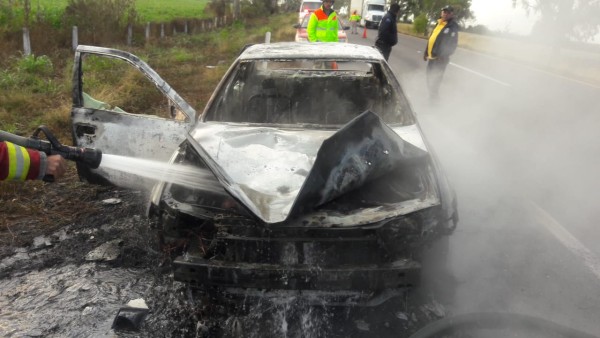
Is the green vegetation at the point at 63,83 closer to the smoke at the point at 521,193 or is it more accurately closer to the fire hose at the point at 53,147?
the fire hose at the point at 53,147

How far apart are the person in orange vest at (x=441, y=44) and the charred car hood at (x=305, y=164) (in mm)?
5389

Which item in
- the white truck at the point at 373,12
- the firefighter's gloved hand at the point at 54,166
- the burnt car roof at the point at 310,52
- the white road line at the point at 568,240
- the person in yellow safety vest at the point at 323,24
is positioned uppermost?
the white truck at the point at 373,12

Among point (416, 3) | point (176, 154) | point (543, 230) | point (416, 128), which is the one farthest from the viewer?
point (416, 3)

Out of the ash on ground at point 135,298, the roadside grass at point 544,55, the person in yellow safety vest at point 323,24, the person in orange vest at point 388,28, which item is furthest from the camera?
the roadside grass at point 544,55

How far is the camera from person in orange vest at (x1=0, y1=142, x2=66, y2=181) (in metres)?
2.11

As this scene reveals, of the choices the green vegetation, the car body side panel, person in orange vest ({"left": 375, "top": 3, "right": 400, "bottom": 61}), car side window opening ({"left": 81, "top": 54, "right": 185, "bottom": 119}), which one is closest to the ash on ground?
the car body side panel

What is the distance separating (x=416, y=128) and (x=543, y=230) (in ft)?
5.32

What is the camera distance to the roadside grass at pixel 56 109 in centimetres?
392

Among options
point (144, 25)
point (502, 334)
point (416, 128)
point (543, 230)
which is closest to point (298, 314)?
point (502, 334)

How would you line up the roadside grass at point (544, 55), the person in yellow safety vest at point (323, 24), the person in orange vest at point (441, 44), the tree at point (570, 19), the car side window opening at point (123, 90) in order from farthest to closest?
the tree at point (570, 19) → the roadside grass at point (544, 55) → the person in yellow safety vest at point (323, 24) → the person in orange vest at point (441, 44) → the car side window opening at point (123, 90)

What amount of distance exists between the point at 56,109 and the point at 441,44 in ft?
21.1

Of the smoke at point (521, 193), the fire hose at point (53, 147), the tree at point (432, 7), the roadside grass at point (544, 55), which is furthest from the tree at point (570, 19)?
the fire hose at point (53, 147)

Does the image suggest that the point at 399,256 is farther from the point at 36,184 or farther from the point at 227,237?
the point at 36,184

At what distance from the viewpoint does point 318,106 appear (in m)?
4.29
